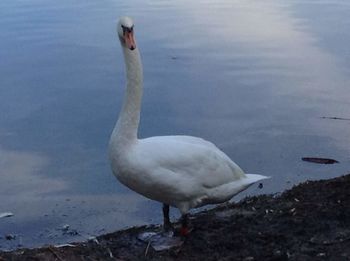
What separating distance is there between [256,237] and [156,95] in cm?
416

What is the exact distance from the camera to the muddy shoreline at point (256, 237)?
4.88 meters

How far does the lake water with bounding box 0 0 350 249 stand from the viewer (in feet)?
22.4

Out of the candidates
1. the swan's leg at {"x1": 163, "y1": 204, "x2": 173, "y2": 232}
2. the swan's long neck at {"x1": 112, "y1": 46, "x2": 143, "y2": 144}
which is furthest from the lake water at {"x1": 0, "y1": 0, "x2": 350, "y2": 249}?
the swan's long neck at {"x1": 112, "y1": 46, "x2": 143, "y2": 144}

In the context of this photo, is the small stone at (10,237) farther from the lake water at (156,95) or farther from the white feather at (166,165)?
the white feather at (166,165)

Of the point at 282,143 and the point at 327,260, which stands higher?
the point at 327,260

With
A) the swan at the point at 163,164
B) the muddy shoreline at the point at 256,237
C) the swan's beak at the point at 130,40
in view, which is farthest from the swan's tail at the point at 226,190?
the swan's beak at the point at 130,40

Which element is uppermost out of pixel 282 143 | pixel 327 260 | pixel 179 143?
pixel 179 143

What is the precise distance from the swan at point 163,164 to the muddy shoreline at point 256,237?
25 cm

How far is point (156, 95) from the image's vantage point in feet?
29.8

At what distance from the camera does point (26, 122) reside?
848 centimetres

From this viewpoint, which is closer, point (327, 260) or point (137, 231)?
point (327, 260)

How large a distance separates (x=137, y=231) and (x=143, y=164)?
873 millimetres

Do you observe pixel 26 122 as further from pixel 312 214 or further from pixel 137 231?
pixel 312 214

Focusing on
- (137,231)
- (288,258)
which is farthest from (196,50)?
(288,258)
